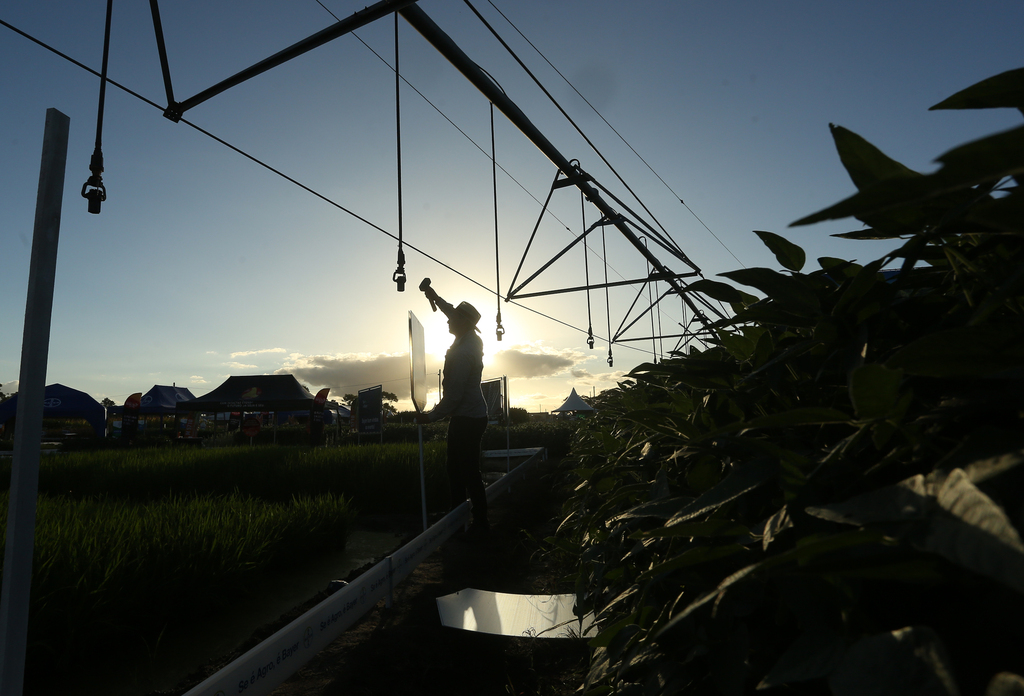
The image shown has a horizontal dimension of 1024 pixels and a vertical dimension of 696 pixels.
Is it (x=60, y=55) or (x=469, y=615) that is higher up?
(x=60, y=55)

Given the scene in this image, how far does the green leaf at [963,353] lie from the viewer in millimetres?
295

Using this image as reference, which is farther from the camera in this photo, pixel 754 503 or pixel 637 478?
pixel 637 478

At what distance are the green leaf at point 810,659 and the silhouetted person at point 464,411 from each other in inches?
137

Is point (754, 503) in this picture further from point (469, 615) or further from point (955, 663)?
point (469, 615)

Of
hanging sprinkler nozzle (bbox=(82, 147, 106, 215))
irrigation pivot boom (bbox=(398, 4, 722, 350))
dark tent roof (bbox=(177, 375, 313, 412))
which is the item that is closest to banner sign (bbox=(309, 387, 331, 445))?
dark tent roof (bbox=(177, 375, 313, 412))

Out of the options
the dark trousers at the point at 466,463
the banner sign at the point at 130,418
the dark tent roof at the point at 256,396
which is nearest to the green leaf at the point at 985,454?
the dark trousers at the point at 466,463

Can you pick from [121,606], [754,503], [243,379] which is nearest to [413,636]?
[121,606]

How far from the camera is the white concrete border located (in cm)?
142

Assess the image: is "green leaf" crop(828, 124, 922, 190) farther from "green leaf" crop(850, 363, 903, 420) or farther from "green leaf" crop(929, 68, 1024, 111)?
"green leaf" crop(850, 363, 903, 420)

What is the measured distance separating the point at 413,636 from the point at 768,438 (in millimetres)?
1843

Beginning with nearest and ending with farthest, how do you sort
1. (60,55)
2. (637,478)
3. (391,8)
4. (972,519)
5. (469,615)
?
(972,519)
(637,478)
(469,615)
(391,8)
(60,55)

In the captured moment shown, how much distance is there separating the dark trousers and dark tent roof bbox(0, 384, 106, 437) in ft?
85.8

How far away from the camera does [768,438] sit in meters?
0.52

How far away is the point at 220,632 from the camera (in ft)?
7.77
